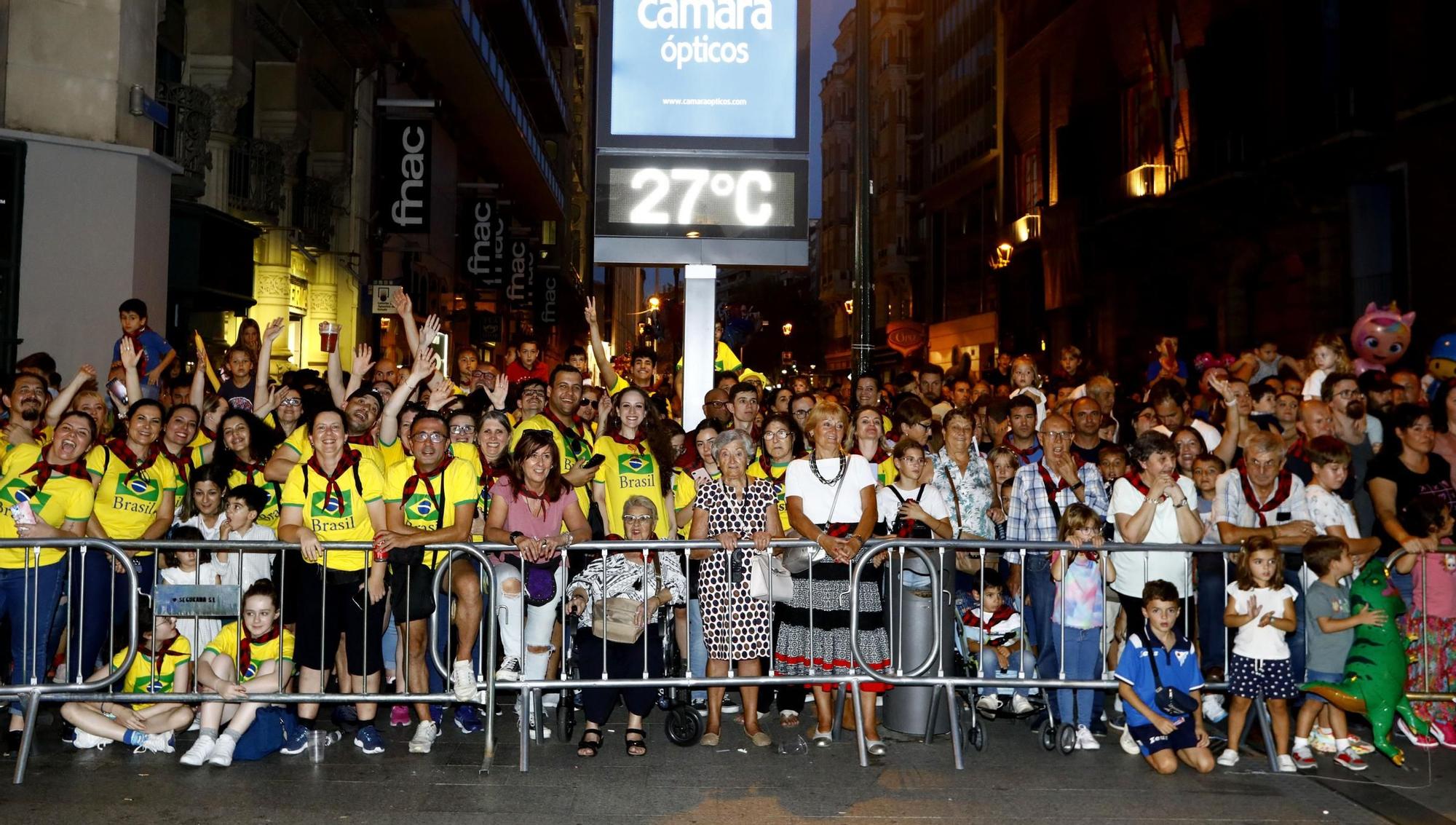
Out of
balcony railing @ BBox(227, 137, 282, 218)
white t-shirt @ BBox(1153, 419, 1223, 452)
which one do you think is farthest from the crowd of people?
balcony railing @ BBox(227, 137, 282, 218)

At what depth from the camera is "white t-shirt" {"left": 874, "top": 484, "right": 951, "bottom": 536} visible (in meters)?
8.05

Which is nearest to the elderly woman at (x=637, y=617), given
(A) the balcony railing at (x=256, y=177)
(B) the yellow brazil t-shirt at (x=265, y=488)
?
(B) the yellow brazil t-shirt at (x=265, y=488)

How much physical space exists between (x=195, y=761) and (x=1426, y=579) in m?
7.32

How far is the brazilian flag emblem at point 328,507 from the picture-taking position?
721cm

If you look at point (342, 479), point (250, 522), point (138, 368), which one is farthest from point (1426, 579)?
point (138, 368)

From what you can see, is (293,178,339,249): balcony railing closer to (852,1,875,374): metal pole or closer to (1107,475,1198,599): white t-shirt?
(852,1,875,374): metal pole

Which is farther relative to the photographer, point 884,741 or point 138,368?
point 138,368

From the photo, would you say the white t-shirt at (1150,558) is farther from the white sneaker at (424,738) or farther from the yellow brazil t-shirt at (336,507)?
the yellow brazil t-shirt at (336,507)

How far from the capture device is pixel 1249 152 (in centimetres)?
2528

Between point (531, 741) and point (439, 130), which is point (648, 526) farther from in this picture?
point (439, 130)

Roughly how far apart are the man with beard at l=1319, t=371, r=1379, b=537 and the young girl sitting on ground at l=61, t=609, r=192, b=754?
768 cm

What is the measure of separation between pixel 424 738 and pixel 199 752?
121 cm

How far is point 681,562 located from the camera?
332 inches

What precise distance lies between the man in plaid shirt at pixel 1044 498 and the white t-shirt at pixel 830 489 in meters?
1.23
